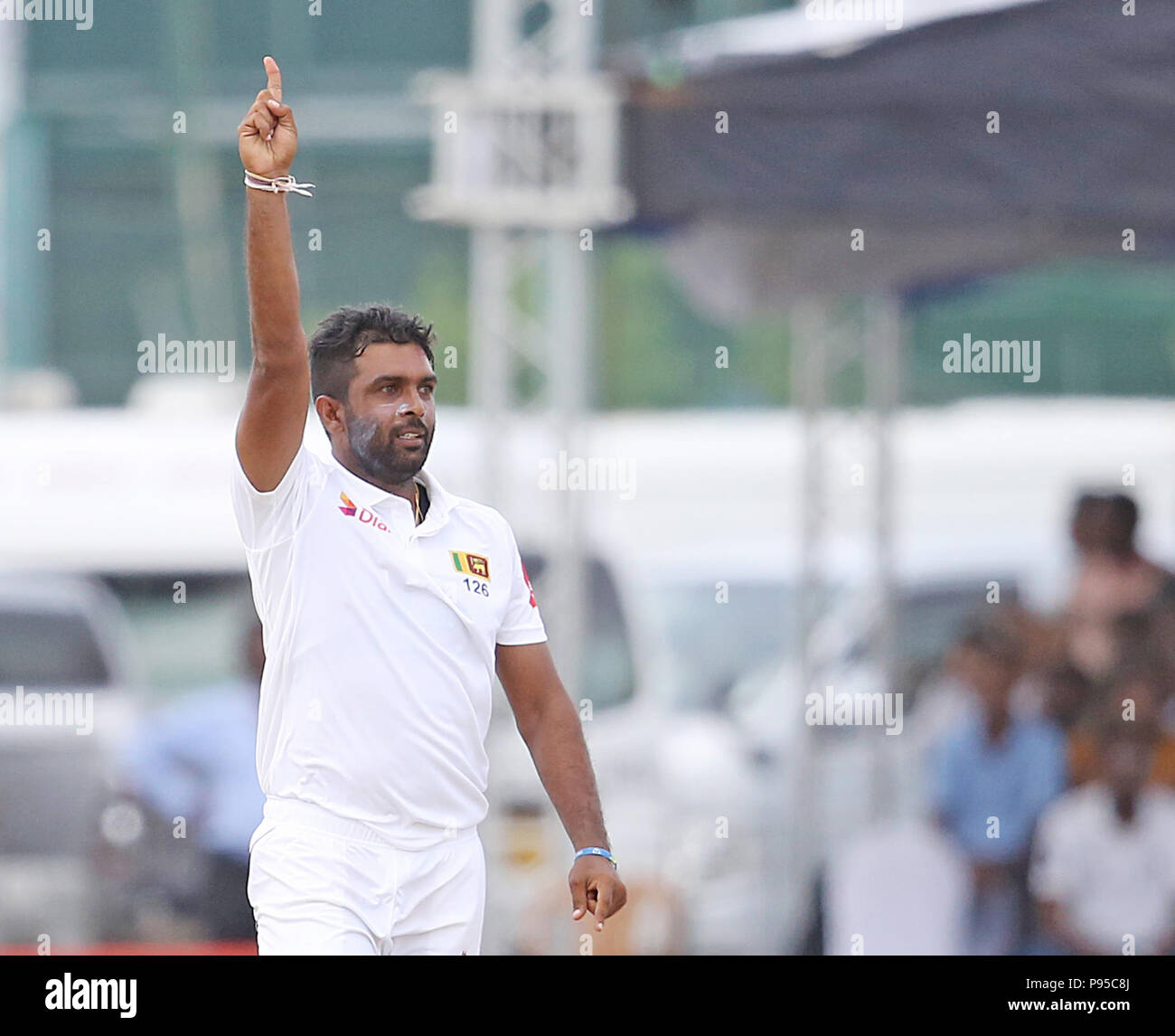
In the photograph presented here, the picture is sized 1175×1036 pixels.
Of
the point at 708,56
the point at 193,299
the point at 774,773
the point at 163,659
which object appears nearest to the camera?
the point at 708,56

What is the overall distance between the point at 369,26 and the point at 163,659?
10.9m

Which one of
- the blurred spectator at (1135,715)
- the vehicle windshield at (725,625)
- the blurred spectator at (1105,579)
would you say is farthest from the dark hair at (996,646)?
the vehicle windshield at (725,625)

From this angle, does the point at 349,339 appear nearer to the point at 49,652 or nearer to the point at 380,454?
the point at 380,454

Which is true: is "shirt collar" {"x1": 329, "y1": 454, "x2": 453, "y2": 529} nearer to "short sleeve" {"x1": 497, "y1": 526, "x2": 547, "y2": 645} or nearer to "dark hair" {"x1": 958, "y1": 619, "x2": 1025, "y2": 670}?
"short sleeve" {"x1": 497, "y1": 526, "x2": 547, "y2": 645}

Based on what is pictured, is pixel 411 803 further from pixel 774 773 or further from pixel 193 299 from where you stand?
pixel 193 299

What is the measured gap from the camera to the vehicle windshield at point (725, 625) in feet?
38.3

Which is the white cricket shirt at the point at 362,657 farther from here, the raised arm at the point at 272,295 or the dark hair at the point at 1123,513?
the dark hair at the point at 1123,513

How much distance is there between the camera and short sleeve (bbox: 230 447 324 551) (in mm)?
3270

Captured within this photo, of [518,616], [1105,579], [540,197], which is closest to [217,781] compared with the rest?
[540,197]

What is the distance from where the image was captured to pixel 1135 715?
6512mm

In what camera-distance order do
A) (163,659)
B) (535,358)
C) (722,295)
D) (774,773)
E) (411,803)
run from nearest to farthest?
(411,803)
(535,358)
(722,295)
(774,773)
(163,659)
